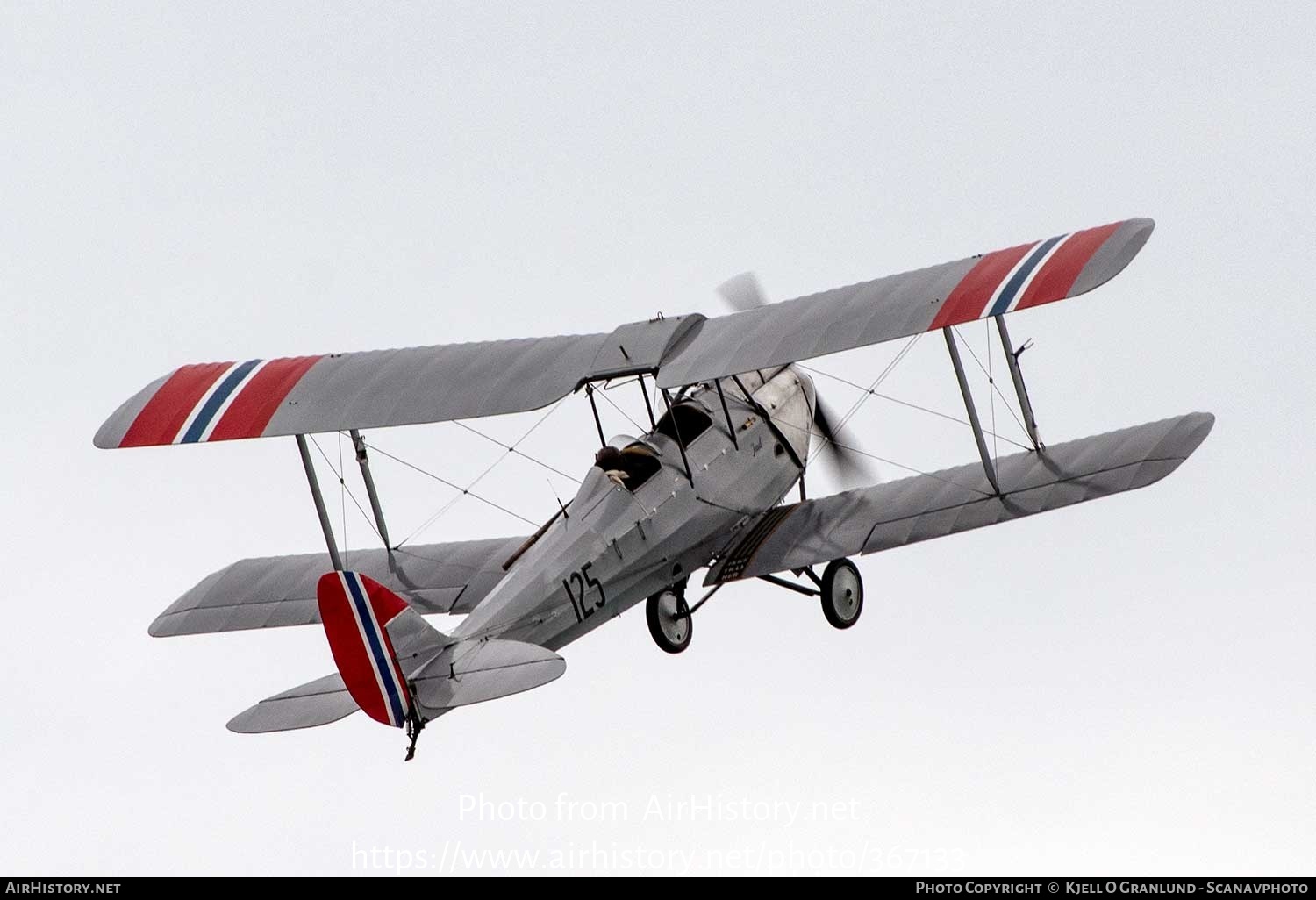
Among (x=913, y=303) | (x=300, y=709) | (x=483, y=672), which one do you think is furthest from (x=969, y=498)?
(x=300, y=709)

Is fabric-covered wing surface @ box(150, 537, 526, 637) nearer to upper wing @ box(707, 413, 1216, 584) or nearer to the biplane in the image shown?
the biplane

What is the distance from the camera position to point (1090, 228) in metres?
20.2

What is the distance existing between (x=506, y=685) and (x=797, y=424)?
5.26 meters

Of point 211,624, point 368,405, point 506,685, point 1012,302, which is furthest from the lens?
point 211,624

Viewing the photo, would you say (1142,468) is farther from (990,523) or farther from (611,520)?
(611,520)

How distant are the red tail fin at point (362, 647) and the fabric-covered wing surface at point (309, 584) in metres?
3.34

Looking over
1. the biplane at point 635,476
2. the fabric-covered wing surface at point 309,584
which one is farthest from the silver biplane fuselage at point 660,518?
the fabric-covered wing surface at point 309,584

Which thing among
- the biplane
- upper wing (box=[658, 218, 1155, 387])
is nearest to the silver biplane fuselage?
the biplane

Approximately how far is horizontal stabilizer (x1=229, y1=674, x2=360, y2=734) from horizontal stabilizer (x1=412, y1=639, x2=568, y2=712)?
512 millimetres

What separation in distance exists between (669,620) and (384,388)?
2.71 m

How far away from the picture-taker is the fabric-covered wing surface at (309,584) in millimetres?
22344

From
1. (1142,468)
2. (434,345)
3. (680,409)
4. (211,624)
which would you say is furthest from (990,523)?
(211,624)

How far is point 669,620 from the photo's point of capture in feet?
69.1

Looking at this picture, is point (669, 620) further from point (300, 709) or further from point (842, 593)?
point (300, 709)
